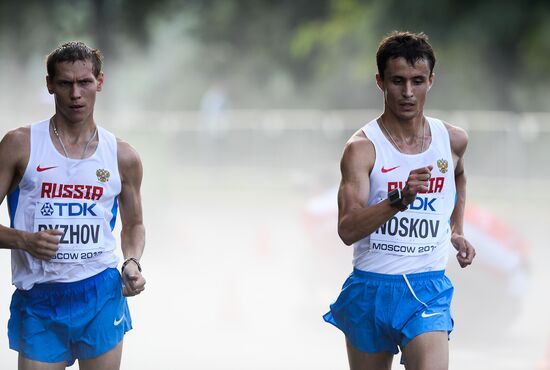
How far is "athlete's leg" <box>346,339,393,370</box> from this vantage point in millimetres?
6270

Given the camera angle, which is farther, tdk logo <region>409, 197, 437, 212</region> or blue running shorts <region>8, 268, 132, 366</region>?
tdk logo <region>409, 197, 437, 212</region>

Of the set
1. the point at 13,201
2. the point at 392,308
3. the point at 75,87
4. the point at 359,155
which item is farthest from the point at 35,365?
the point at 359,155

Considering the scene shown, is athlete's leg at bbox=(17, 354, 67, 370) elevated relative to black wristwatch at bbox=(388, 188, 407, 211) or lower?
lower

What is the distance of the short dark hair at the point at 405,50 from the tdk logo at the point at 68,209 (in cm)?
155

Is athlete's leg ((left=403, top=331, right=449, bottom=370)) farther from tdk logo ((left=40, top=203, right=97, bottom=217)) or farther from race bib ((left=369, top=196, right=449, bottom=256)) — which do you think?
tdk logo ((left=40, top=203, right=97, bottom=217))

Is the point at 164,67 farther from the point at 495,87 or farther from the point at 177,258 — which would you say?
the point at 177,258

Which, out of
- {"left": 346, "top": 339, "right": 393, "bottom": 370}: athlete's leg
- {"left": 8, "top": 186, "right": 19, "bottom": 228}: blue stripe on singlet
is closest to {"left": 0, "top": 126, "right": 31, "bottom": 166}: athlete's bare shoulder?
{"left": 8, "top": 186, "right": 19, "bottom": 228}: blue stripe on singlet

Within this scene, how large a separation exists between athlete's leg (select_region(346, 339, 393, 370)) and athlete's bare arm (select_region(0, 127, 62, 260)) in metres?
1.58

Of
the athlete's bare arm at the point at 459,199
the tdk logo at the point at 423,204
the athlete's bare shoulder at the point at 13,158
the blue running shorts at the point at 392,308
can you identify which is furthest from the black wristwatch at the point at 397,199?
the athlete's bare shoulder at the point at 13,158

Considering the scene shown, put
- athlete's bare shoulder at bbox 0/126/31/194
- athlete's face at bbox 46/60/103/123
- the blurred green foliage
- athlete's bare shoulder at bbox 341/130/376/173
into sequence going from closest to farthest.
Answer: athlete's bare shoulder at bbox 0/126/31/194
athlete's face at bbox 46/60/103/123
athlete's bare shoulder at bbox 341/130/376/173
the blurred green foliage

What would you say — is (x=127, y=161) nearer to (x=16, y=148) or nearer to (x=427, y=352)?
(x=16, y=148)

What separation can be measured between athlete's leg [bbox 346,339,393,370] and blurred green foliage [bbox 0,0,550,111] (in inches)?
905

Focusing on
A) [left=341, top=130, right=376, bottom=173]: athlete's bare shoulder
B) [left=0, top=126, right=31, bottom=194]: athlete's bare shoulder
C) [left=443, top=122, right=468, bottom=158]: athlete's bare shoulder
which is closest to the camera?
[left=0, top=126, right=31, bottom=194]: athlete's bare shoulder

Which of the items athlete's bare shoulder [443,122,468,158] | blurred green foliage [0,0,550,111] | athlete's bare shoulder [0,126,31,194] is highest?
blurred green foliage [0,0,550,111]
